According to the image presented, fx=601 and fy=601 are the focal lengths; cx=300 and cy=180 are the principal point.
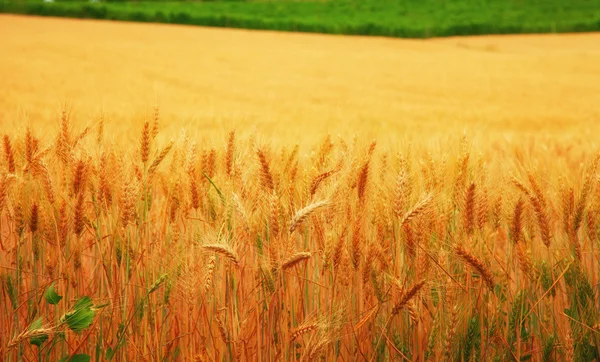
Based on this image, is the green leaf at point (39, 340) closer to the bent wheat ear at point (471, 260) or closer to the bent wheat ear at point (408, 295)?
the bent wheat ear at point (408, 295)

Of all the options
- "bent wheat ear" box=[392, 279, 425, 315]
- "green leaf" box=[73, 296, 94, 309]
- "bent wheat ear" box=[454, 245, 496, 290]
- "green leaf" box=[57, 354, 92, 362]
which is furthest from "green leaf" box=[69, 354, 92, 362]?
"bent wheat ear" box=[454, 245, 496, 290]

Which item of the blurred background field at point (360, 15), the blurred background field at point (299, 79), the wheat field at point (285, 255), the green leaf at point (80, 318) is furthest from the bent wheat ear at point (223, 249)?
the blurred background field at point (360, 15)

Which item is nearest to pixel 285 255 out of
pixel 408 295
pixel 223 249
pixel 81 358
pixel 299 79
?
pixel 223 249

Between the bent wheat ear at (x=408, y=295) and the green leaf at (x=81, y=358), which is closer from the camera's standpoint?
the bent wheat ear at (x=408, y=295)

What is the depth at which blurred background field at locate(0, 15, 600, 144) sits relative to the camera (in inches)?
316

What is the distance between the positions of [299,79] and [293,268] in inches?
495

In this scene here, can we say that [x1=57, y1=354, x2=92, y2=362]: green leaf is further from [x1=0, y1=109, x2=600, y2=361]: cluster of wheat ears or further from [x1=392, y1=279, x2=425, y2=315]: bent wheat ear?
[x1=392, y1=279, x2=425, y2=315]: bent wheat ear

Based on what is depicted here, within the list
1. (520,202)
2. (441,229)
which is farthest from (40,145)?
(520,202)

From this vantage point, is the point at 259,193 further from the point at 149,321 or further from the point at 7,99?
the point at 7,99

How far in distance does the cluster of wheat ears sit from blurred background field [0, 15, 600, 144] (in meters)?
3.44

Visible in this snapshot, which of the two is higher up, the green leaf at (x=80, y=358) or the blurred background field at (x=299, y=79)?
the green leaf at (x=80, y=358)

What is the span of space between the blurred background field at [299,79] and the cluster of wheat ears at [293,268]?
3.44 meters

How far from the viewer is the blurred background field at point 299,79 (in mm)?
8023

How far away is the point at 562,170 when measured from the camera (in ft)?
5.78
